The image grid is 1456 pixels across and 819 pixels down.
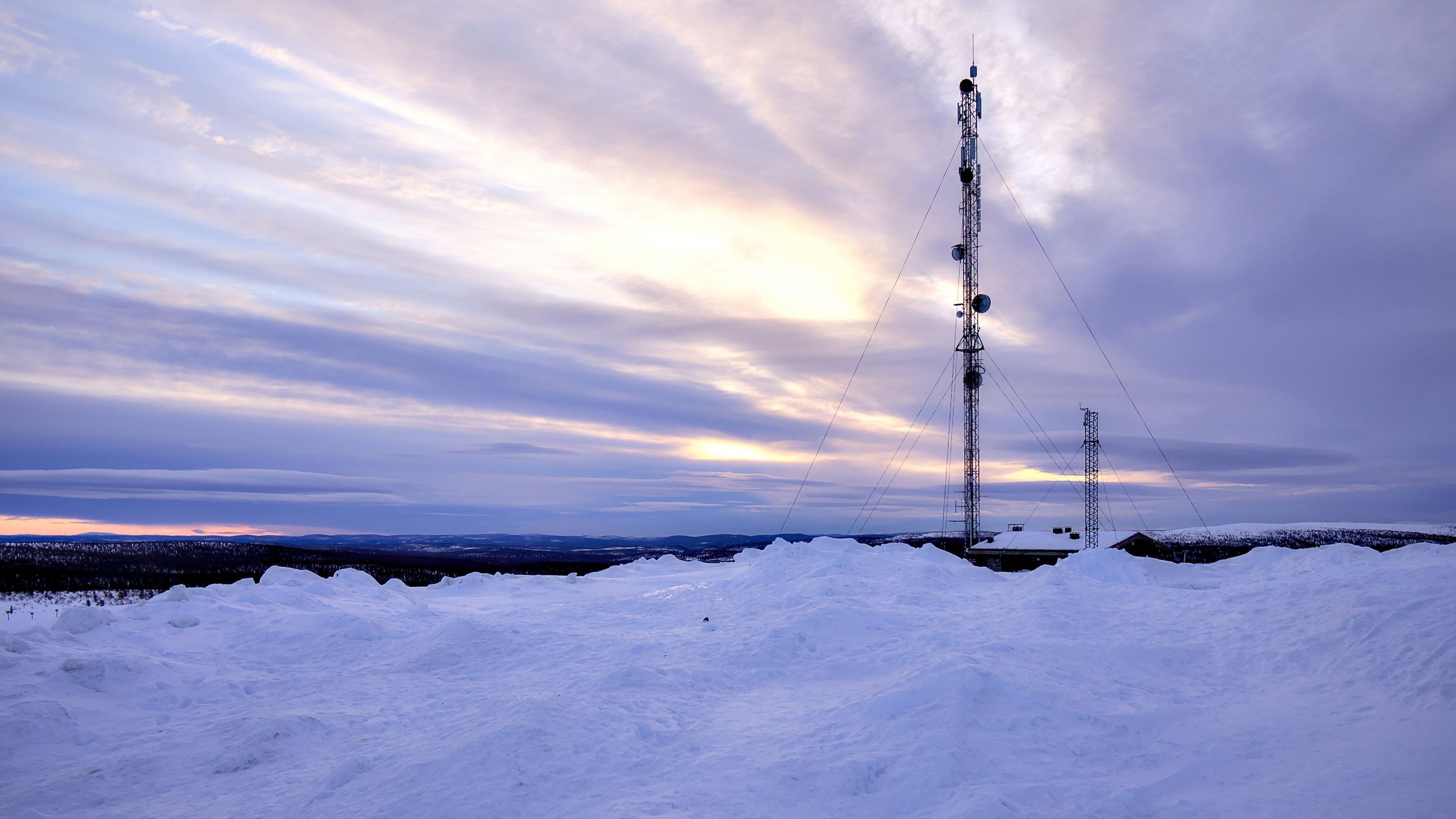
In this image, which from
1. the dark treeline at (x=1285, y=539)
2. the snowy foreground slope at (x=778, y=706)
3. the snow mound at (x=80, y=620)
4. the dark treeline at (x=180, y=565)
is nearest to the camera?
the snowy foreground slope at (x=778, y=706)

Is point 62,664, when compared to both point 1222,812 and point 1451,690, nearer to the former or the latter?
point 1222,812

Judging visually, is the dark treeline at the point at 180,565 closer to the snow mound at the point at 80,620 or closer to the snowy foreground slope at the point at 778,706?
the snow mound at the point at 80,620

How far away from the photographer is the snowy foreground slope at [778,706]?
11.0 meters

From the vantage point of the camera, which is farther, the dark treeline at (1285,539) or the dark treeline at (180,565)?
the dark treeline at (1285,539)

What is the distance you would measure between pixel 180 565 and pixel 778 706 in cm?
8668

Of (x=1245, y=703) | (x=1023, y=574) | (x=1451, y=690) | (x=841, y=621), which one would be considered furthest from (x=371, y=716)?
(x=1023, y=574)

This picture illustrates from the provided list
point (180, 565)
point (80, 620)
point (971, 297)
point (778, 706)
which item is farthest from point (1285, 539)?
point (180, 565)

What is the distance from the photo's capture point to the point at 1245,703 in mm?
13898

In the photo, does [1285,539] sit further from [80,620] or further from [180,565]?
[180,565]

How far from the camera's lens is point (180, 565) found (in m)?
74.9

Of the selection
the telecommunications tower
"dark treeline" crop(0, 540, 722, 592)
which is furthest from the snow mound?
the telecommunications tower

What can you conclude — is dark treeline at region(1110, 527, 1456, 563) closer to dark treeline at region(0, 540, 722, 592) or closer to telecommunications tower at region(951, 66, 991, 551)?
telecommunications tower at region(951, 66, 991, 551)

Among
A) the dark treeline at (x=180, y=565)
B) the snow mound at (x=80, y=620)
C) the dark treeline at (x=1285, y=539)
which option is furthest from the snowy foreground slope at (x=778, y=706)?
the dark treeline at (x=1285, y=539)

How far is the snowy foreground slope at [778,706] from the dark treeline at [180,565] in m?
19.7
